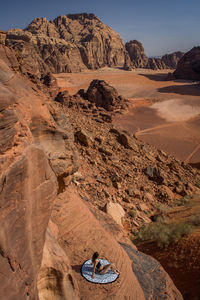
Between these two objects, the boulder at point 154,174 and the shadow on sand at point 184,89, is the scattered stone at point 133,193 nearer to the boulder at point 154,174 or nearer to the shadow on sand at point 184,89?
the boulder at point 154,174

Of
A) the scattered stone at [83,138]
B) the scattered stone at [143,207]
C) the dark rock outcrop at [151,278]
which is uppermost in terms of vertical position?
the scattered stone at [83,138]

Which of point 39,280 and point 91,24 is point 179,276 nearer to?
point 39,280

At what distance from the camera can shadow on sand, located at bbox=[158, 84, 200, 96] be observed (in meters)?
36.2

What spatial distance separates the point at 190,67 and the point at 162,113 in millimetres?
24512

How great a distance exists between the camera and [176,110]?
28719 millimetres

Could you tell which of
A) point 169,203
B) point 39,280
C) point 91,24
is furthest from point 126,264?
point 91,24

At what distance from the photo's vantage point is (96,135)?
40.0 feet

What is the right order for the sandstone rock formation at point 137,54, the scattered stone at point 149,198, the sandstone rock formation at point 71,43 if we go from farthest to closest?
the sandstone rock formation at point 137,54 → the sandstone rock formation at point 71,43 → the scattered stone at point 149,198

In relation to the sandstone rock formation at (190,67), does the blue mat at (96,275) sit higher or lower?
lower

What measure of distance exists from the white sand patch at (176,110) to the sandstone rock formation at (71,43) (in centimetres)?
2408

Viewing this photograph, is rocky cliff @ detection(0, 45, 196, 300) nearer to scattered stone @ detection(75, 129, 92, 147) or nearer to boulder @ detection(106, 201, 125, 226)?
boulder @ detection(106, 201, 125, 226)

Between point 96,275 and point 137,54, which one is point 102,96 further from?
point 137,54

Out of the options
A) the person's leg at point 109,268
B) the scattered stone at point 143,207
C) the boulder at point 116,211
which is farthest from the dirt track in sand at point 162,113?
the person's leg at point 109,268

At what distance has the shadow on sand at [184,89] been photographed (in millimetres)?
36188
